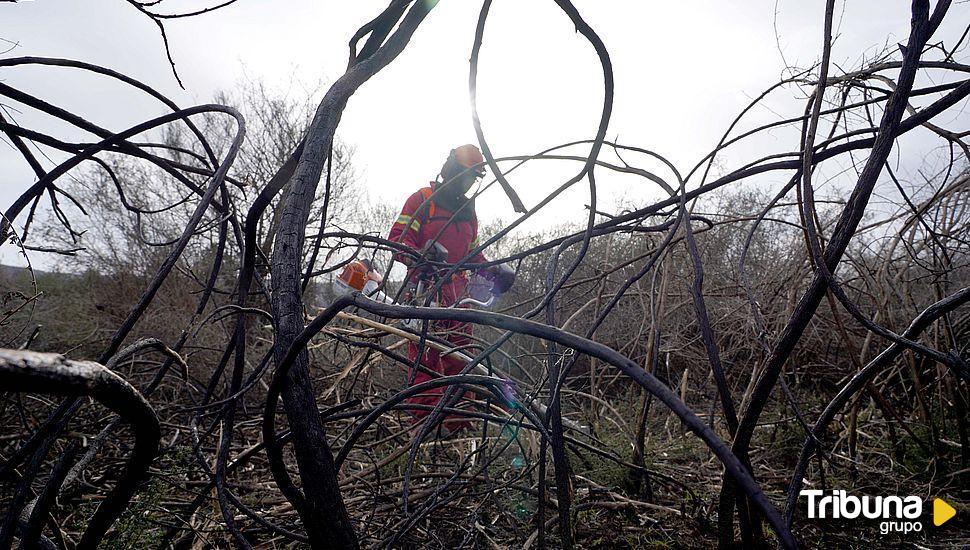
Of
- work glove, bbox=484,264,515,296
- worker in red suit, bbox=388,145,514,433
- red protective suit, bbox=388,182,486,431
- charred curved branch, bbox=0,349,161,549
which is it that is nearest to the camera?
charred curved branch, bbox=0,349,161,549

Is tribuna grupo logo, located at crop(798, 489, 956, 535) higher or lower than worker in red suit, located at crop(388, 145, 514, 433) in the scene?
lower

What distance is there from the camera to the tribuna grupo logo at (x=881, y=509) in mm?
1482

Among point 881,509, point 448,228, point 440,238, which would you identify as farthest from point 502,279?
point 881,509

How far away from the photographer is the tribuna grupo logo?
1.48 metres

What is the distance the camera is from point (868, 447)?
2078 millimetres

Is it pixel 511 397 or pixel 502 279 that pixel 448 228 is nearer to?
pixel 502 279

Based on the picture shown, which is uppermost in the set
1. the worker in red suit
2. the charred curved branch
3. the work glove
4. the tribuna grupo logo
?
the worker in red suit

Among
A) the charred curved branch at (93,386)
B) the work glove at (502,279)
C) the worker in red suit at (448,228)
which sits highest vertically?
the worker in red suit at (448,228)

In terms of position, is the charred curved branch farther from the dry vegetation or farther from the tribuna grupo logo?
the tribuna grupo logo

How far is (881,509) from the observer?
5.12 ft

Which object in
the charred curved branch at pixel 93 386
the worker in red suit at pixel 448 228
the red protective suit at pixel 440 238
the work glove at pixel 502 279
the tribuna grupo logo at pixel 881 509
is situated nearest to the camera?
the charred curved branch at pixel 93 386

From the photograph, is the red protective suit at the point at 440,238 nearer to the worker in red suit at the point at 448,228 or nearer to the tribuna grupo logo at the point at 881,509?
the worker in red suit at the point at 448,228

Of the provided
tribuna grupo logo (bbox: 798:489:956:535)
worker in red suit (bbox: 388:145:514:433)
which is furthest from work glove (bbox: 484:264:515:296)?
tribuna grupo logo (bbox: 798:489:956:535)

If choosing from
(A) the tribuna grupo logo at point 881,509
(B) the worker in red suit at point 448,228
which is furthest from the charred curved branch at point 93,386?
(B) the worker in red suit at point 448,228
